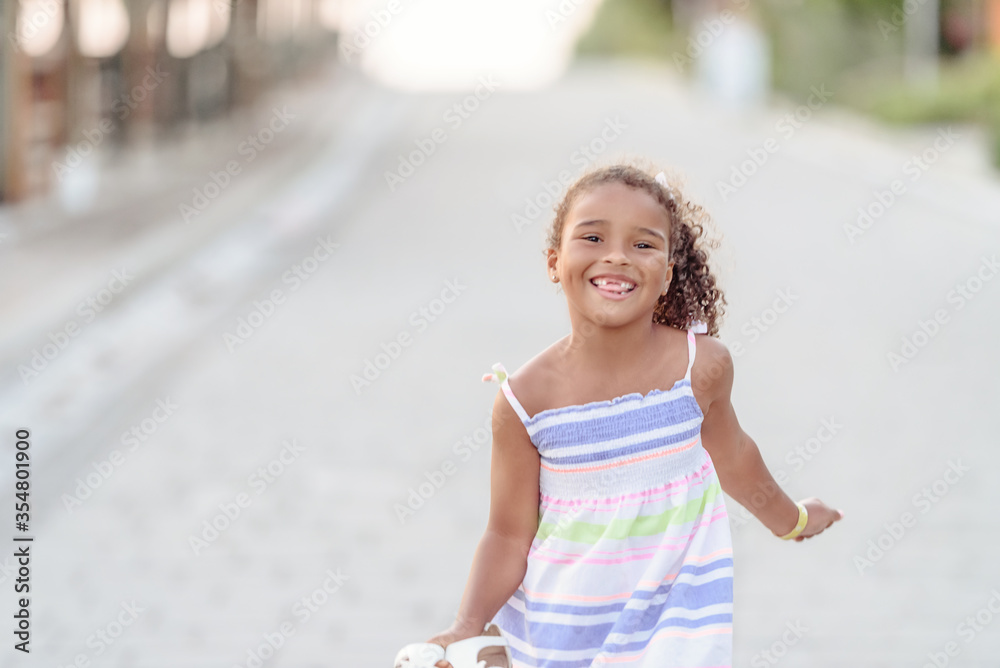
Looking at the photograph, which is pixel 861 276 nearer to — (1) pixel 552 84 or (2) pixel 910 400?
(2) pixel 910 400

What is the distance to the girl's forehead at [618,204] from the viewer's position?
7.66ft

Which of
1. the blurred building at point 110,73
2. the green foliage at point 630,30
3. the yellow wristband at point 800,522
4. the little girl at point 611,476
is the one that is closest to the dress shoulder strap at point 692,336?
the little girl at point 611,476

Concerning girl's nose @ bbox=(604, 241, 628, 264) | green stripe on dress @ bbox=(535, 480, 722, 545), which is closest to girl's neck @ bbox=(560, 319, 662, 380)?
girl's nose @ bbox=(604, 241, 628, 264)

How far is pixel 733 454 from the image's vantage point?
2.54 meters

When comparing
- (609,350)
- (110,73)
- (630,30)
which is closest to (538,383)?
(609,350)

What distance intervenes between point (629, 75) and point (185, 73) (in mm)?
27949

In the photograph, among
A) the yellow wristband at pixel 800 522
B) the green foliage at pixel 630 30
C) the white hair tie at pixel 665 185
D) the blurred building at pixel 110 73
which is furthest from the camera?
the green foliage at pixel 630 30

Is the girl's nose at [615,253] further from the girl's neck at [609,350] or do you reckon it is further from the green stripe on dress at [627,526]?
the green stripe on dress at [627,526]

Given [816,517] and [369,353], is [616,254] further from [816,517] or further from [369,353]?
[369,353]

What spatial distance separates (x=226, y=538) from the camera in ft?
18.0

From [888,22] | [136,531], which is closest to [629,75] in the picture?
[888,22]

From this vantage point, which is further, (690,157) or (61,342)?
(690,157)

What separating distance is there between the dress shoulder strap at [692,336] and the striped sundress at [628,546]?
0.02 meters

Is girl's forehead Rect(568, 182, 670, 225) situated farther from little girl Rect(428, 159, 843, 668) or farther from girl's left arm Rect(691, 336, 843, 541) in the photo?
girl's left arm Rect(691, 336, 843, 541)
